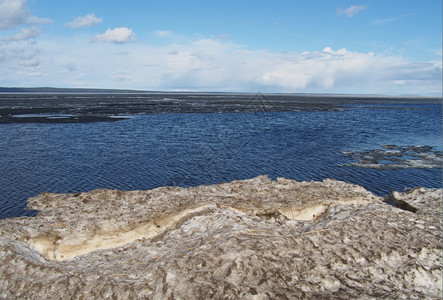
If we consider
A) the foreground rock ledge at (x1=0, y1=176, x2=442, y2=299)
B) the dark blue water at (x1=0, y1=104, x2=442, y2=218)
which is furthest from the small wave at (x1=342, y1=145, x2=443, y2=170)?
the foreground rock ledge at (x1=0, y1=176, x2=442, y2=299)

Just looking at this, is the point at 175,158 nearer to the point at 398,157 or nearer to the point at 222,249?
the point at 222,249

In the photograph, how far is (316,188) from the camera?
19.5 metres

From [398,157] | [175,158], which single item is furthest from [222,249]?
[398,157]

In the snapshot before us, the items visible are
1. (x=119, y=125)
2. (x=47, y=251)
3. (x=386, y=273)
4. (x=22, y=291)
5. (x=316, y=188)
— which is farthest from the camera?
(x=119, y=125)

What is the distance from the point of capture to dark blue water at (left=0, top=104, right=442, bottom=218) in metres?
25.5

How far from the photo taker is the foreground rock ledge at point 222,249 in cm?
942

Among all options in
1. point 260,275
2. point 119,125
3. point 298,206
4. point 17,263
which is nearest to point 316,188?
point 298,206

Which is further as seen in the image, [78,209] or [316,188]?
[316,188]

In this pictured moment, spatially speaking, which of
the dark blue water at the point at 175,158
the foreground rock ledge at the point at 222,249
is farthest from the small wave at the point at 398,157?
the foreground rock ledge at the point at 222,249

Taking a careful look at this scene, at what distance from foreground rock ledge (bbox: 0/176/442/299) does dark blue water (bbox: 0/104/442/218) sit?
775 centimetres

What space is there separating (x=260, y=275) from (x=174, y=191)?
10.0 m

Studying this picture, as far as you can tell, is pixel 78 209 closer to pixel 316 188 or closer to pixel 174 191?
pixel 174 191

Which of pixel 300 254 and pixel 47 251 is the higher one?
pixel 300 254

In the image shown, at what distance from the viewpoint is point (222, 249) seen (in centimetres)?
1088
